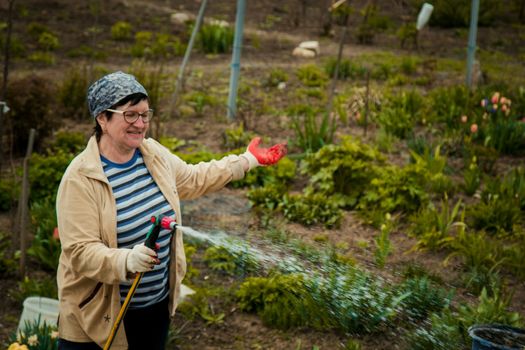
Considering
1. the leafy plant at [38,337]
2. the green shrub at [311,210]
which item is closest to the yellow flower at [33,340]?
the leafy plant at [38,337]

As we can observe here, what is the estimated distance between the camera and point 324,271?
4504 millimetres

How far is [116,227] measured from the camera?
3.08 m

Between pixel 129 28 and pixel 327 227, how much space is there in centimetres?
781

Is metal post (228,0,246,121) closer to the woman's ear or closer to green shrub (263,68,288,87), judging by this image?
green shrub (263,68,288,87)

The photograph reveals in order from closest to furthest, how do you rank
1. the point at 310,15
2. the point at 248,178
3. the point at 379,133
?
the point at 248,178
the point at 379,133
the point at 310,15

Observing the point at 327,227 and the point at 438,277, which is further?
the point at 327,227

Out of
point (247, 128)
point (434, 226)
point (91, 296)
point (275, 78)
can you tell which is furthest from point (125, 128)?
point (275, 78)

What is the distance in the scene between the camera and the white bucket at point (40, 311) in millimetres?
4320

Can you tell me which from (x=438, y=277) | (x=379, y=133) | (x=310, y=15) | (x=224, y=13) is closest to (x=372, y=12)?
(x=310, y=15)

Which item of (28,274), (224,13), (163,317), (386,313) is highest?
(224,13)

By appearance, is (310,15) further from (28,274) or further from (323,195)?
(28,274)

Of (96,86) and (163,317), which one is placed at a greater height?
(96,86)

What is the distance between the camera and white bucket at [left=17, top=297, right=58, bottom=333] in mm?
4320

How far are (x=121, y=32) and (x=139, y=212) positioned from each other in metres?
10.1
